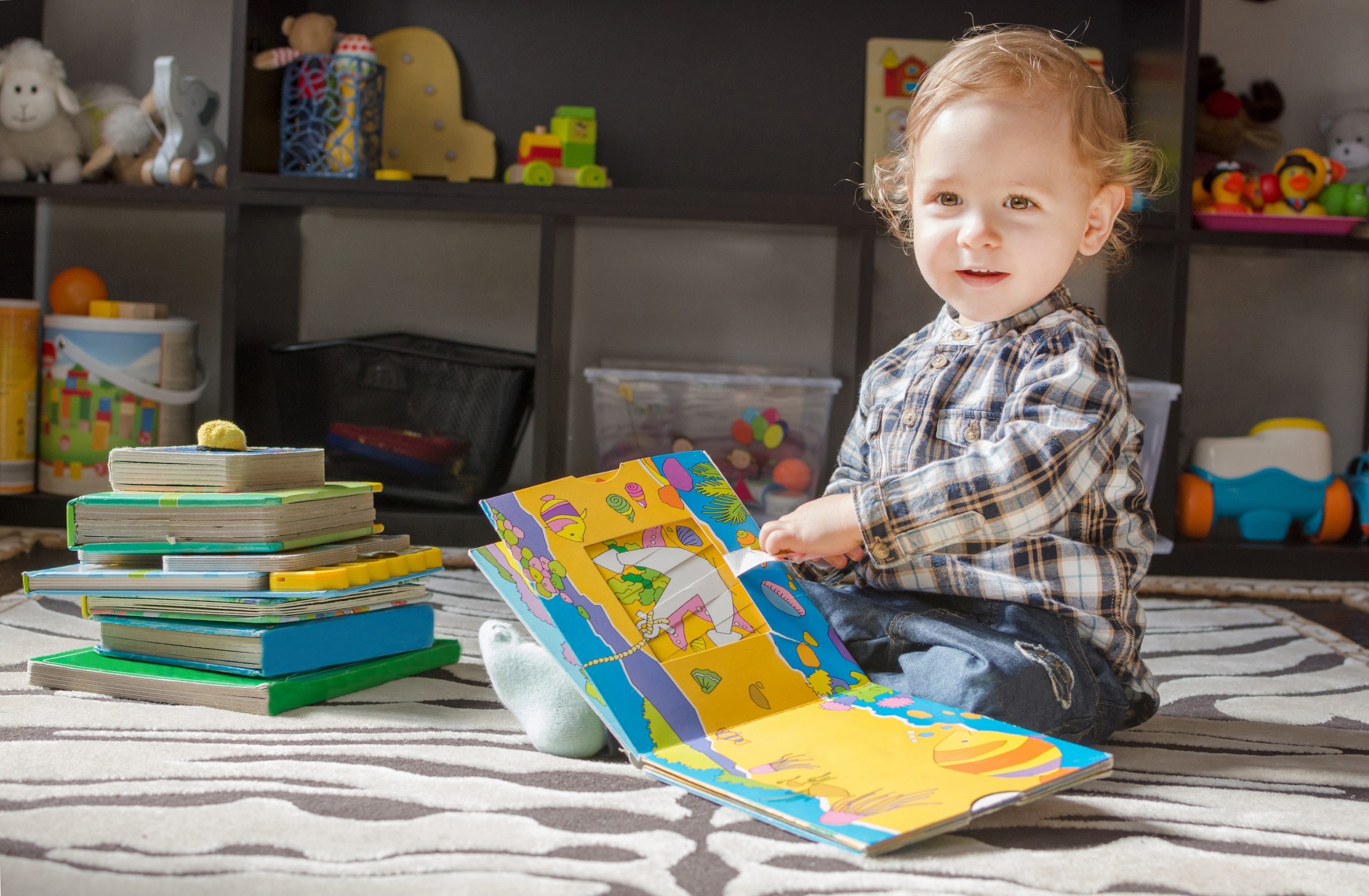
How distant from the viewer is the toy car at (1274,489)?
1.66 metres

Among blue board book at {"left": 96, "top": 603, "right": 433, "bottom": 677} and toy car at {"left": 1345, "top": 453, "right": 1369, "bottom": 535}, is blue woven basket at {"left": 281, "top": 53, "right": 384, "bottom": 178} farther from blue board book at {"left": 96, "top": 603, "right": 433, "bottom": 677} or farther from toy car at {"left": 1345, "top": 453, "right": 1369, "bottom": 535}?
toy car at {"left": 1345, "top": 453, "right": 1369, "bottom": 535}

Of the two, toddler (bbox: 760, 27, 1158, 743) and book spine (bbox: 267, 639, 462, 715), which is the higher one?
toddler (bbox: 760, 27, 1158, 743)

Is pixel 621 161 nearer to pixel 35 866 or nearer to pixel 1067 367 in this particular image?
pixel 1067 367

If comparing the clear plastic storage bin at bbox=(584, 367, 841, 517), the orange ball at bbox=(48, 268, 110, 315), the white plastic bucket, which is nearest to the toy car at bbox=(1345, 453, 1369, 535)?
the clear plastic storage bin at bbox=(584, 367, 841, 517)

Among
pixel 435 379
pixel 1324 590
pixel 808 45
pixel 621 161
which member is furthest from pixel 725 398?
pixel 1324 590

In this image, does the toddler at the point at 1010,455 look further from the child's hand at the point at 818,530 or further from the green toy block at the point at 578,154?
the green toy block at the point at 578,154

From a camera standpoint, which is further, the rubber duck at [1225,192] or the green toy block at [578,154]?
the green toy block at [578,154]

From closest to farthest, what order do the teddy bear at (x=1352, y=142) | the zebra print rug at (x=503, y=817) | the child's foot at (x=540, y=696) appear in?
the zebra print rug at (x=503, y=817) < the child's foot at (x=540, y=696) < the teddy bear at (x=1352, y=142)

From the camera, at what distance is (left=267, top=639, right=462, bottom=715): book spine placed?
86 centimetres

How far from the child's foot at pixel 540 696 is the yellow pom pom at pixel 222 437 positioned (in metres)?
0.25

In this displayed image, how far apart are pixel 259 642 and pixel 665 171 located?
128cm

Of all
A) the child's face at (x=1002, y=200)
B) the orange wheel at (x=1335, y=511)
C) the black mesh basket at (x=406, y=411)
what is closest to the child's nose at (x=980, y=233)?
the child's face at (x=1002, y=200)

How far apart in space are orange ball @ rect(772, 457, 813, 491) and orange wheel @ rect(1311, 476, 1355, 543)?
71 cm

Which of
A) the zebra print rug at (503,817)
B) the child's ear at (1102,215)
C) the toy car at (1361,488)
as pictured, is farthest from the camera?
the toy car at (1361,488)
